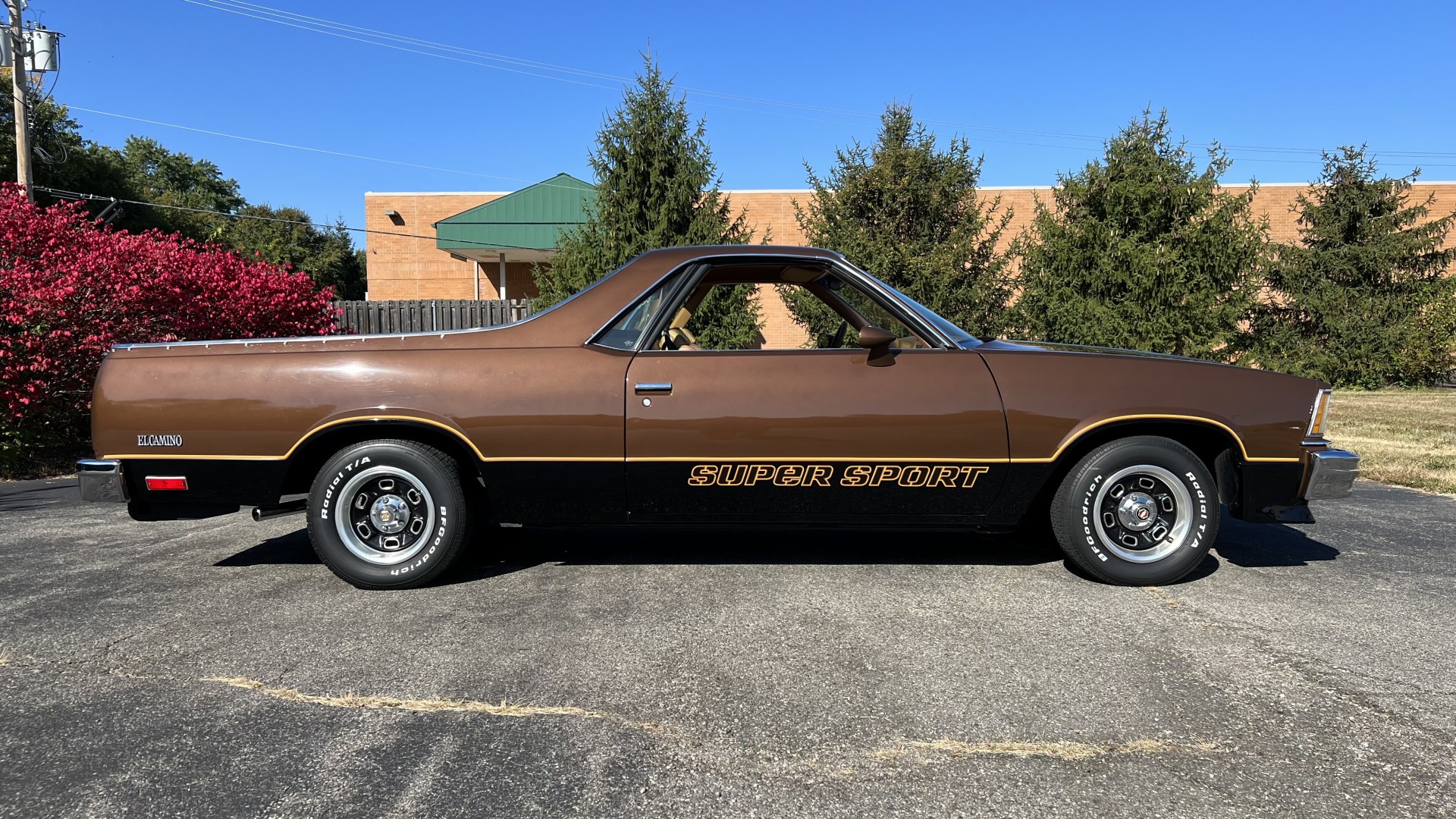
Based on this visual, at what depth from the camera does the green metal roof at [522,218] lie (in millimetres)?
24219

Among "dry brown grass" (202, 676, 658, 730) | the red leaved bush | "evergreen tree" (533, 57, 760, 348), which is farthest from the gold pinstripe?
"evergreen tree" (533, 57, 760, 348)

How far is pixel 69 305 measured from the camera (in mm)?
7832

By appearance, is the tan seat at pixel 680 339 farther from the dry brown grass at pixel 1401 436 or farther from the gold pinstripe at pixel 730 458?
the dry brown grass at pixel 1401 436

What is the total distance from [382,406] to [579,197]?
2155 cm

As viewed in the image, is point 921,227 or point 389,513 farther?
point 921,227

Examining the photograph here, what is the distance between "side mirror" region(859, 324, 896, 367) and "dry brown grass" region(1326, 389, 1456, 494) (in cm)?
583

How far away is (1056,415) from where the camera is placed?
3.77 m

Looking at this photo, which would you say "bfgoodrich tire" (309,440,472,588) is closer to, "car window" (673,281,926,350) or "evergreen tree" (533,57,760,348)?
"car window" (673,281,926,350)

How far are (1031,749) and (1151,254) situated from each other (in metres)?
12.5

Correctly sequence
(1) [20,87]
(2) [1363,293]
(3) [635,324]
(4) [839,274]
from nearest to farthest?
(3) [635,324]
(4) [839,274]
(1) [20,87]
(2) [1363,293]

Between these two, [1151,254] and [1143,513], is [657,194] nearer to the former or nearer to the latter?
[1151,254]

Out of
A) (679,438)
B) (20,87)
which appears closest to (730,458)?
(679,438)

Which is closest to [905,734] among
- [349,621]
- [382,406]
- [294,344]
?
[349,621]

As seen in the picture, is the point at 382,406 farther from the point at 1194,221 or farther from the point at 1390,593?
the point at 1194,221
